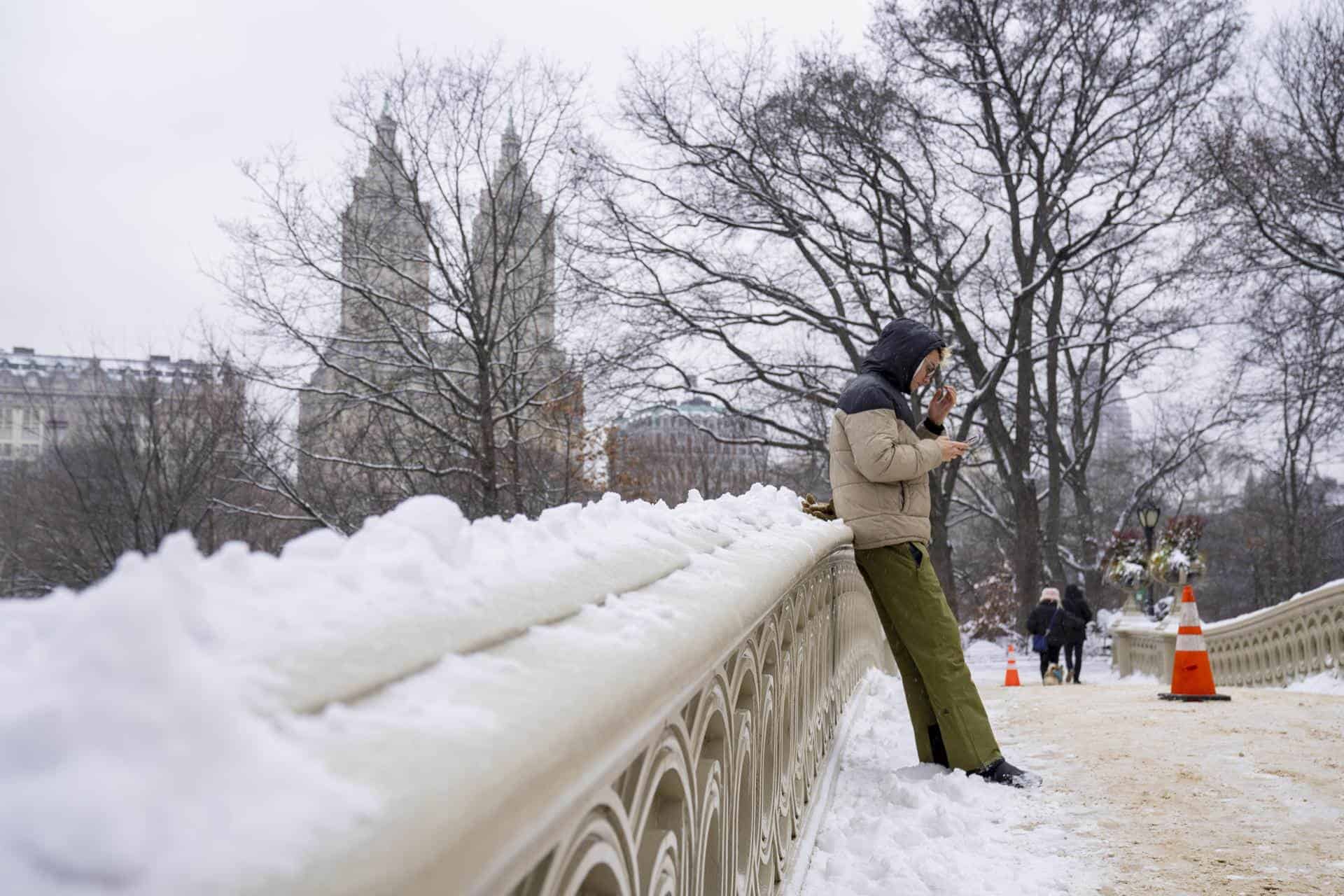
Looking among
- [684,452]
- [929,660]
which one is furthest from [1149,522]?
[929,660]

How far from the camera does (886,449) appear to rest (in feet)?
14.2

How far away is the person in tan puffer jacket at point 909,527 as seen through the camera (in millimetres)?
4348

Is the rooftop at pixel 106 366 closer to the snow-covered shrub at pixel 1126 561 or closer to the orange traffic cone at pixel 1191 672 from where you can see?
the orange traffic cone at pixel 1191 672

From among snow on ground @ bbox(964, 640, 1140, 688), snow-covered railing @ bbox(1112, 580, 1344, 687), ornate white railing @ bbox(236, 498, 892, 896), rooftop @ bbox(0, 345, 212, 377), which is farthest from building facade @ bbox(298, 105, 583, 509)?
ornate white railing @ bbox(236, 498, 892, 896)

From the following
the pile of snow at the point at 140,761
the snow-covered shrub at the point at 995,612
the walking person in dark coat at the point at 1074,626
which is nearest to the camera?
the pile of snow at the point at 140,761

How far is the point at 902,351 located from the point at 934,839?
195 cm

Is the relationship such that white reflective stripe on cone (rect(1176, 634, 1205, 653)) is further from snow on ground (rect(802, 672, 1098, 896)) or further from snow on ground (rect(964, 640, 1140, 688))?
snow on ground (rect(964, 640, 1140, 688))

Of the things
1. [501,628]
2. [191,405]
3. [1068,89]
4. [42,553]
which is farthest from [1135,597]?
[501,628]

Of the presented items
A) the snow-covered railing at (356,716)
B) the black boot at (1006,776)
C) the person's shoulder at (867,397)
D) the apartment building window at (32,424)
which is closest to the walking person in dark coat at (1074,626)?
the black boot at (1006,776)

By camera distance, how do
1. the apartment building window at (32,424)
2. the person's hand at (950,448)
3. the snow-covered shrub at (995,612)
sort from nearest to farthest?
1. the person's hand at (950,448)
2. the apartment building window at (32,424)
3. the snow-covered shrub at (995,612)

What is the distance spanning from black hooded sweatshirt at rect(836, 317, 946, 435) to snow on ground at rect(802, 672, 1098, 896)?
4.67 ft

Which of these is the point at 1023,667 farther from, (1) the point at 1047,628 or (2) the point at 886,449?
(2) the point at 886,449

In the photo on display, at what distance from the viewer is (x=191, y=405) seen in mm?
17328

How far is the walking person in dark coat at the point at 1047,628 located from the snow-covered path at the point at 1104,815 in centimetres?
1102
